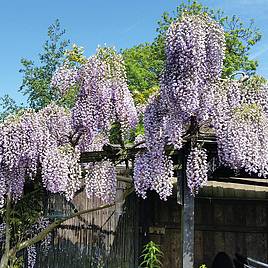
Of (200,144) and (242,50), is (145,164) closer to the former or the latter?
(200,144)

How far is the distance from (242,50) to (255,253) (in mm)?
13317

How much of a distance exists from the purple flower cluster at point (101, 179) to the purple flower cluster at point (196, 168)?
4.26 ft

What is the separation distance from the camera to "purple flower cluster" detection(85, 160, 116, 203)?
21.8 feet

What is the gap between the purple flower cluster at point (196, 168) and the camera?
5.68m

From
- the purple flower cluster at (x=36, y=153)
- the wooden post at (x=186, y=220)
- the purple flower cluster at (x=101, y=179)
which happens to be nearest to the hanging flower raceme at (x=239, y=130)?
the wooden post at (x=186, y=220)

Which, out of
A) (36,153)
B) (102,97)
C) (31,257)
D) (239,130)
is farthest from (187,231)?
(31,257)

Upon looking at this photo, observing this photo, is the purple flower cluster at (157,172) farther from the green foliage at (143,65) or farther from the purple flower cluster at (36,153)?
the green foliage at (143,65)

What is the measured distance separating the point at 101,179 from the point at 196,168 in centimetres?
146

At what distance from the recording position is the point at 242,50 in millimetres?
20703

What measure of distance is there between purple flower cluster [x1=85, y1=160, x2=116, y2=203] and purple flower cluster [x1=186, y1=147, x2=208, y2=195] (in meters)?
1.30

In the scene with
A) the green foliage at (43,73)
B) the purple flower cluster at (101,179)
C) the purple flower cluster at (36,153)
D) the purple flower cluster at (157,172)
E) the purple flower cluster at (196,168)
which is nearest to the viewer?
the purple flower cluster at (196,168)

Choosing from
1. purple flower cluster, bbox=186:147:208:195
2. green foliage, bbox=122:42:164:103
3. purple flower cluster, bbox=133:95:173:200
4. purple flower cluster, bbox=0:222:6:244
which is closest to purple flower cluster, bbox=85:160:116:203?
purple flower cluster, bbox=133:95:173:200

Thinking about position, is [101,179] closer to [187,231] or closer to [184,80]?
[187,231]

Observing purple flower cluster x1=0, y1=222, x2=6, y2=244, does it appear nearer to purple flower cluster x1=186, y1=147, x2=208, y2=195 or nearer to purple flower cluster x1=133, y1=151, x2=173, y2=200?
purple flower cluster x1=133, y1=151, x2=173, y2=200
